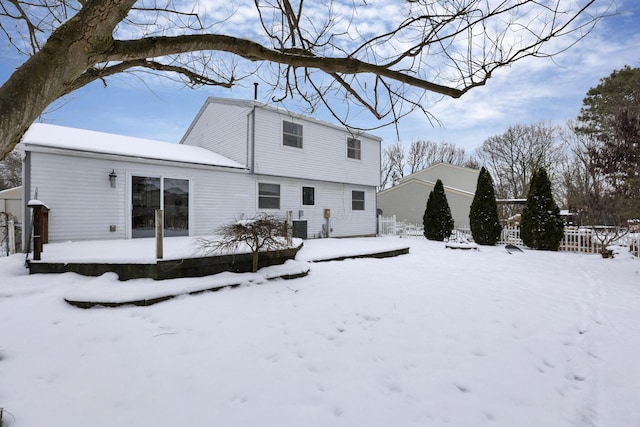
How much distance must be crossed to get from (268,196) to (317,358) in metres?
8.99

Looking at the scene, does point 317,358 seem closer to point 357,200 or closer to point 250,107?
point 250,107

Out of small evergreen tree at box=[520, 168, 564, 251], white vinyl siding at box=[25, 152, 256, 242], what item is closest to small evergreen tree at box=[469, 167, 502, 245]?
small evergreen tree at box=[520, 168, 564, 251]

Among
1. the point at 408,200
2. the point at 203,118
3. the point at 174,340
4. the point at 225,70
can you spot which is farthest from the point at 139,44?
the point at 408,200

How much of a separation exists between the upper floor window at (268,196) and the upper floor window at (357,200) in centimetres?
398

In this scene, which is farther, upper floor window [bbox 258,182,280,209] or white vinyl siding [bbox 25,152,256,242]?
upper floor window [bbox 258,182,280,209]

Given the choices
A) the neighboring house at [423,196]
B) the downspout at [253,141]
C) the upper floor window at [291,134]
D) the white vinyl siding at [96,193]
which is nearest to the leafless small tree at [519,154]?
the neighboring house at [423,196]

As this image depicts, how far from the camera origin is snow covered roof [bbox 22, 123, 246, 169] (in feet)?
23.9

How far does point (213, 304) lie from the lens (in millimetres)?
3926

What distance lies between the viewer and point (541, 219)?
1060 centimetres

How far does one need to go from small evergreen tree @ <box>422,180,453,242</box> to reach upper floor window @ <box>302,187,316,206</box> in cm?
512

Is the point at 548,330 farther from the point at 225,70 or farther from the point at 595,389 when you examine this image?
the point at 225,70

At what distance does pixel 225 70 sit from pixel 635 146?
7994mm

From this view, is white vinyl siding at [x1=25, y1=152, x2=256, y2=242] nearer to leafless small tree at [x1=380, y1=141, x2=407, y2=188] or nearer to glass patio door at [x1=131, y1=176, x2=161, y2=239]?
glass patio door at [x1=131, y1=176, x2=161, y2=239]

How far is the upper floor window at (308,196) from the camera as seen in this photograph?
40.4ft
